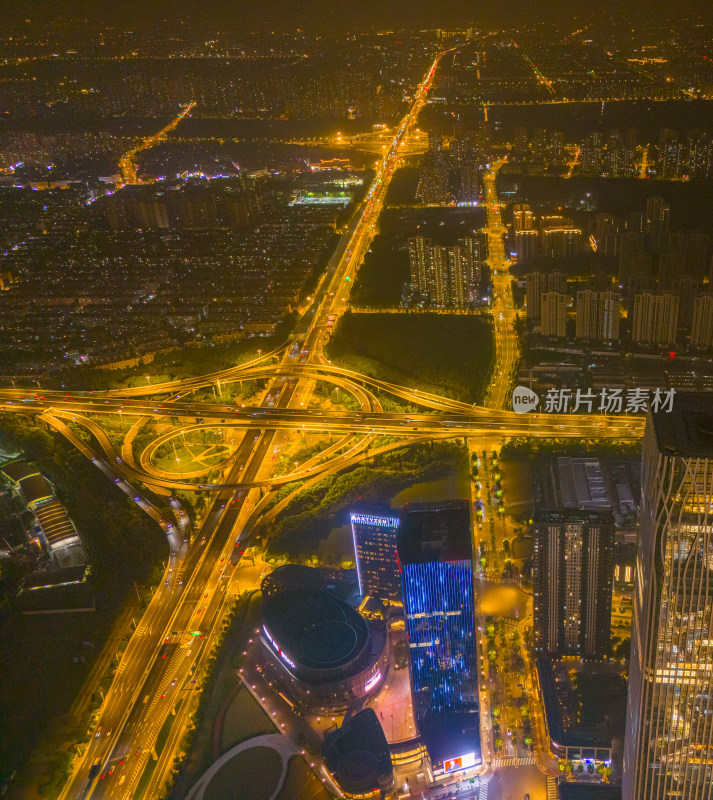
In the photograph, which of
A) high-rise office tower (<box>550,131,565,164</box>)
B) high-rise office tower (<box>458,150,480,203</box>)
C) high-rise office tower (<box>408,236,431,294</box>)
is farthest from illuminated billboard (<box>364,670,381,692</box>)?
high-rise office tower (<box>550,131,565,164</box>)

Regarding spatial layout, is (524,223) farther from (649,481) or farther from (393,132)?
(649,481)

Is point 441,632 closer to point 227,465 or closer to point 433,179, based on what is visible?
point 227,465

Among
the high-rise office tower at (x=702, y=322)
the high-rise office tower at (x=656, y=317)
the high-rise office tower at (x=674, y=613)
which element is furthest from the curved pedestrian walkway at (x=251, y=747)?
the high-rise office tower at (x=702, y=322)

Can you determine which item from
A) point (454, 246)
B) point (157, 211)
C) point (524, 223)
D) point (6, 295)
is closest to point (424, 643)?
point (454, 246)

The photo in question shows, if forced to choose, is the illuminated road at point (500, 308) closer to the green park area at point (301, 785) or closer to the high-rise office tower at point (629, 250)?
the high-rise office tower at point (629, 250)

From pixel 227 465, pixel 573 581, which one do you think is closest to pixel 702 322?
pixel 573 581

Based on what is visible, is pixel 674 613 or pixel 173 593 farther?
pixel 173 593

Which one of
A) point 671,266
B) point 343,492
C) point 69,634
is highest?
point 671,266
